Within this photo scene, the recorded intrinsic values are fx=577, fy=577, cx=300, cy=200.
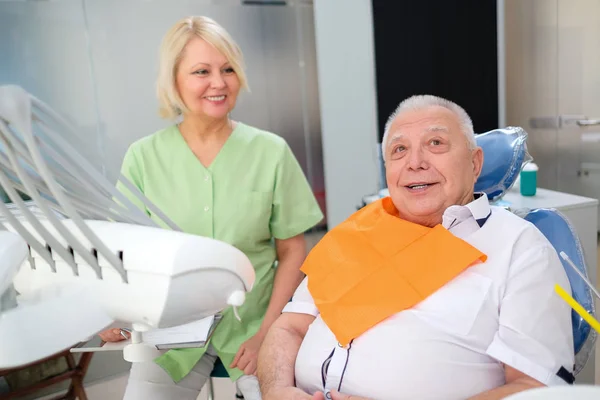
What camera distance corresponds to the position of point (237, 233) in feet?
5.41

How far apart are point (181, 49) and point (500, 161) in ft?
3.12

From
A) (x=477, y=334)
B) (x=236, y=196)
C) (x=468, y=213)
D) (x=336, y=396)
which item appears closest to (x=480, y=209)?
(x=468, y=213)

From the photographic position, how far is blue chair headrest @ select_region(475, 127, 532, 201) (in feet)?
5.22

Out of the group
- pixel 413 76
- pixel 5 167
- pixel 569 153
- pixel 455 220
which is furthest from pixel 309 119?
pixel 5 167

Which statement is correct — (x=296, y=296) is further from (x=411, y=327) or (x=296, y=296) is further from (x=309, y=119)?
(x=309, y=119)

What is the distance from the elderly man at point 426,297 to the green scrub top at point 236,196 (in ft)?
0.79

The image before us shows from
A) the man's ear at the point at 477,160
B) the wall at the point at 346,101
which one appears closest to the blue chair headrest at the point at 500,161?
the man's ear at the point at 477,160

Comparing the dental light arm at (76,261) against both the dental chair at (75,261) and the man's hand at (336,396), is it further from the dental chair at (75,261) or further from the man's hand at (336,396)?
the man's hand at (336,396)

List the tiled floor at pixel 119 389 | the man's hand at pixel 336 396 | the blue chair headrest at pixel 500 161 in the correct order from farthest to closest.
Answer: the tiled floor at pixel 119 389
the blue chair headrest at pixel 500 161
the man's hand at pixel 336 396

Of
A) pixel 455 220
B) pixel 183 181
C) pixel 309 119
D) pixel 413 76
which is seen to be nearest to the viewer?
pixel 455 220

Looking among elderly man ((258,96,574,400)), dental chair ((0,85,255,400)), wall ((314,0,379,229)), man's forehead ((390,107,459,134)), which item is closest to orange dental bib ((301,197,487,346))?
elderly man ((258,96,574,400))

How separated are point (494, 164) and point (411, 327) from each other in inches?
23.5

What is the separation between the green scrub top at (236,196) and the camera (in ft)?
5.44

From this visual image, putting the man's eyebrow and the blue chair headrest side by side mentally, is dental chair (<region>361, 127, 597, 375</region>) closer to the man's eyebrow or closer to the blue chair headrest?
the blue chair headrest
